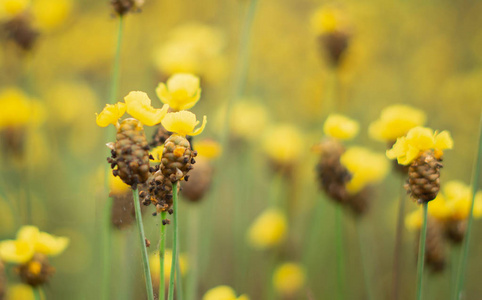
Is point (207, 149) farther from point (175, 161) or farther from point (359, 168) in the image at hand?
point (175, 161)

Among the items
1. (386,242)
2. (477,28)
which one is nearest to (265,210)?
(386,242)

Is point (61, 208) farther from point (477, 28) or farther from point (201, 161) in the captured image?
point (477, 28)

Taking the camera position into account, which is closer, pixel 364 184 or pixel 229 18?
pixel 364 184

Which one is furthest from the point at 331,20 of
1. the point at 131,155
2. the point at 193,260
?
the point at 131,155

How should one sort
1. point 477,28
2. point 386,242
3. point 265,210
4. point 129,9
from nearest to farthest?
point 129,9
point 386,242
point 265,210
point 477,28

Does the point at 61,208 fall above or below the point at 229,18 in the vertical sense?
below

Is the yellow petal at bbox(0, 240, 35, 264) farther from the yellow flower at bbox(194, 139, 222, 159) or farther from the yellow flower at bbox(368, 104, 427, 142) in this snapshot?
the yellow flower at bbox(368, 104, 427, 142)

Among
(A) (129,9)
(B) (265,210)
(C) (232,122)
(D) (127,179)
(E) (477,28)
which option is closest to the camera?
(D) (127,179)
